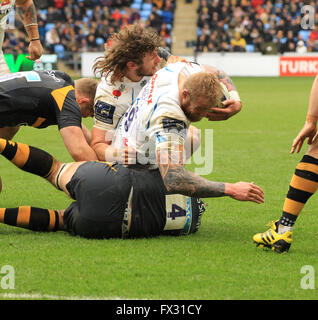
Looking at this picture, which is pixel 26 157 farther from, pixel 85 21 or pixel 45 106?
pixel 85 21

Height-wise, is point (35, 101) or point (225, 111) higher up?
point (225, 111)

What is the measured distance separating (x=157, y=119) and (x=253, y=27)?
27.8 metres

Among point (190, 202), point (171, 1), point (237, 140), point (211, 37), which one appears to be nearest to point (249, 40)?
point (211, 37)

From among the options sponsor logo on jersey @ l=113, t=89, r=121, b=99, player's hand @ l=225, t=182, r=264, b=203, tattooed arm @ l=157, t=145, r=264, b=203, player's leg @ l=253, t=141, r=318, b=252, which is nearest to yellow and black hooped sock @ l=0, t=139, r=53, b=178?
sponsor logo on jersey @ l=113, t=89, r=121, b=99

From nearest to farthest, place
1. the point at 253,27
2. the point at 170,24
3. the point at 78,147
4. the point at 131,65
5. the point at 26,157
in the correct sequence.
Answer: the point at 26,157, the point at 78,147, the point at 131,65, the point at 253,27, the point at 170,24

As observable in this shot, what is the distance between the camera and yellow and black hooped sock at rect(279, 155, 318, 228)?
15.4ft

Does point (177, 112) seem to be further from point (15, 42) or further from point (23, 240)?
point (15, 42)

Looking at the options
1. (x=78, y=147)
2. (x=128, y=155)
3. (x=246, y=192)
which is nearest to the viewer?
(x=246, y=192)

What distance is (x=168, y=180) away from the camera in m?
4.56

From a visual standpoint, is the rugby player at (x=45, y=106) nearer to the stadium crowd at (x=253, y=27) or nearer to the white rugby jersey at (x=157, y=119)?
the white rugby jersey at (x=157, y=119)

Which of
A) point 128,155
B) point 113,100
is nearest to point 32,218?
point 128,155

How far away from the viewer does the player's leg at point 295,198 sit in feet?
15.4

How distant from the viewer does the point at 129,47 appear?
5637 millimetres

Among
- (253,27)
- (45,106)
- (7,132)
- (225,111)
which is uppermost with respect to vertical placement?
(225,111)
